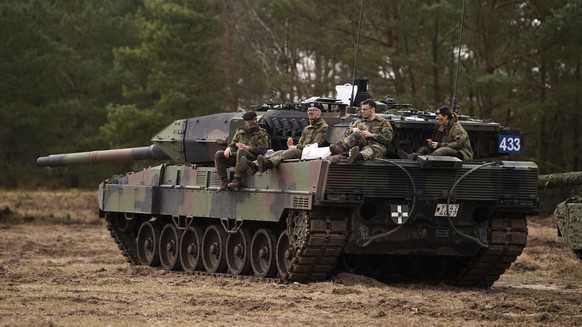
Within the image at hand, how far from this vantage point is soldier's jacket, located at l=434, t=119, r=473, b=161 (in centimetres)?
1680

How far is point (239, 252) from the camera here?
61.6 ft

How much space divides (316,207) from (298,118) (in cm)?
298

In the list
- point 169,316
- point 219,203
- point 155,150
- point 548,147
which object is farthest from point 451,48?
point 169,316

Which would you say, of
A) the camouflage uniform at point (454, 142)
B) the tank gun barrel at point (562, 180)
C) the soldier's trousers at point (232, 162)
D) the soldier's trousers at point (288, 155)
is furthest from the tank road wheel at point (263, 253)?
the tank gun barrel at point (562, 180)

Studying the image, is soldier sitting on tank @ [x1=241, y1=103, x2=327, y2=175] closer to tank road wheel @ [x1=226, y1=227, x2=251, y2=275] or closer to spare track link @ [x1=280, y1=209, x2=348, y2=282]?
spare track link @ [x1=280, y1=209, x2=348, y2=282]

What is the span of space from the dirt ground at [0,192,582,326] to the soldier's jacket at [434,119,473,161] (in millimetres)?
1815

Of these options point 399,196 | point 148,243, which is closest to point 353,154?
point 399,196

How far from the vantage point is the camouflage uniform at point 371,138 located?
52.5ft

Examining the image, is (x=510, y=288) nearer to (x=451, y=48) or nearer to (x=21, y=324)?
(x=21, y=324)

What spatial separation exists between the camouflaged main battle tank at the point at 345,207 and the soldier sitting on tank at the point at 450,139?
0.22 metres

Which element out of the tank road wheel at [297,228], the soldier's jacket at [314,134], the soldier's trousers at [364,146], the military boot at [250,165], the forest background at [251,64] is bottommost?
the tank road wheel at [297,228]

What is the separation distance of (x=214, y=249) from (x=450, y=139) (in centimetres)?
438

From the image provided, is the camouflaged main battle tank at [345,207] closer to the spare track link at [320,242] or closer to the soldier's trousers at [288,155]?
the spare track link at [320,242]

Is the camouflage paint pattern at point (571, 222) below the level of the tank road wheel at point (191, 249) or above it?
above
